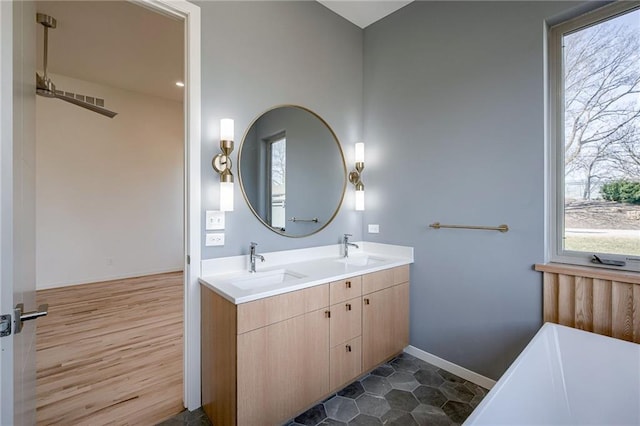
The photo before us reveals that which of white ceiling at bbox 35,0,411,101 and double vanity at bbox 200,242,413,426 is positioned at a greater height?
white ceiling at bbox 35,0,411,101

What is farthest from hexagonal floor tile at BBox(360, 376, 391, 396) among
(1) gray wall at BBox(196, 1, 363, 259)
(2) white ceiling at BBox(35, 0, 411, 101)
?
(2) white ceiling at BBox(35, 0, 411, 101)

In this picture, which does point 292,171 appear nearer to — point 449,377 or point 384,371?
point 384,371

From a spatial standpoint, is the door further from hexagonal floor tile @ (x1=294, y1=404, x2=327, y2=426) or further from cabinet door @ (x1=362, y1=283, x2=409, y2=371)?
cabinet door @ (x1=362, y1=283, x2=409, y2=371)

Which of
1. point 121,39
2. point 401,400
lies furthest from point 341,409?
point 121,39

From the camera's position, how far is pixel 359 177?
8.96 ft

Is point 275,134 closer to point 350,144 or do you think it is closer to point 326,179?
point 326,179

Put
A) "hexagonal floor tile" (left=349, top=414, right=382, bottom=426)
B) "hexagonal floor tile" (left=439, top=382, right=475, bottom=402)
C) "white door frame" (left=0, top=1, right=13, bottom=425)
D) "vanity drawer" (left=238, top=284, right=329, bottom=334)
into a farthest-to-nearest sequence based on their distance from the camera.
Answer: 1. "hexagonal floor tile" (left=439, top=382, right=475, bottom=402)
2. "hexagonal floor tile" (left=349, top=414, right=382, bottom=426)
3. "vanity drawer" (left=238, top=284, right=329, bottom=334)
4. "white door frame" (left=0, top=1, right=13, bottom=425)

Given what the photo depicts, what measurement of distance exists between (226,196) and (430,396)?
192 cm

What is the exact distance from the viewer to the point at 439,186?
229 centimetres

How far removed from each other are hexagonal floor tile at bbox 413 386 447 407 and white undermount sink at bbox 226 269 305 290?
45.3 inches

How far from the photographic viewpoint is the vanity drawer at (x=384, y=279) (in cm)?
205

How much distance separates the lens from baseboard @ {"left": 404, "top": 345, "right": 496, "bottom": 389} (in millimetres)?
2018

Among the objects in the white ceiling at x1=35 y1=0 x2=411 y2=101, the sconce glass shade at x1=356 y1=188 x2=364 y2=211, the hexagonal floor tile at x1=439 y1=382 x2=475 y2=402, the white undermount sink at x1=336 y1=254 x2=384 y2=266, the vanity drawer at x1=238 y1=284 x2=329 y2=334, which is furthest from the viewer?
the sconce glass shade at x1=356 y1=188 x2=364 y2=211

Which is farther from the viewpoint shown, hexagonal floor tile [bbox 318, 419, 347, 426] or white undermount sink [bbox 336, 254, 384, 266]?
white undermount sink [bbox 336, 254, 384, 266]
